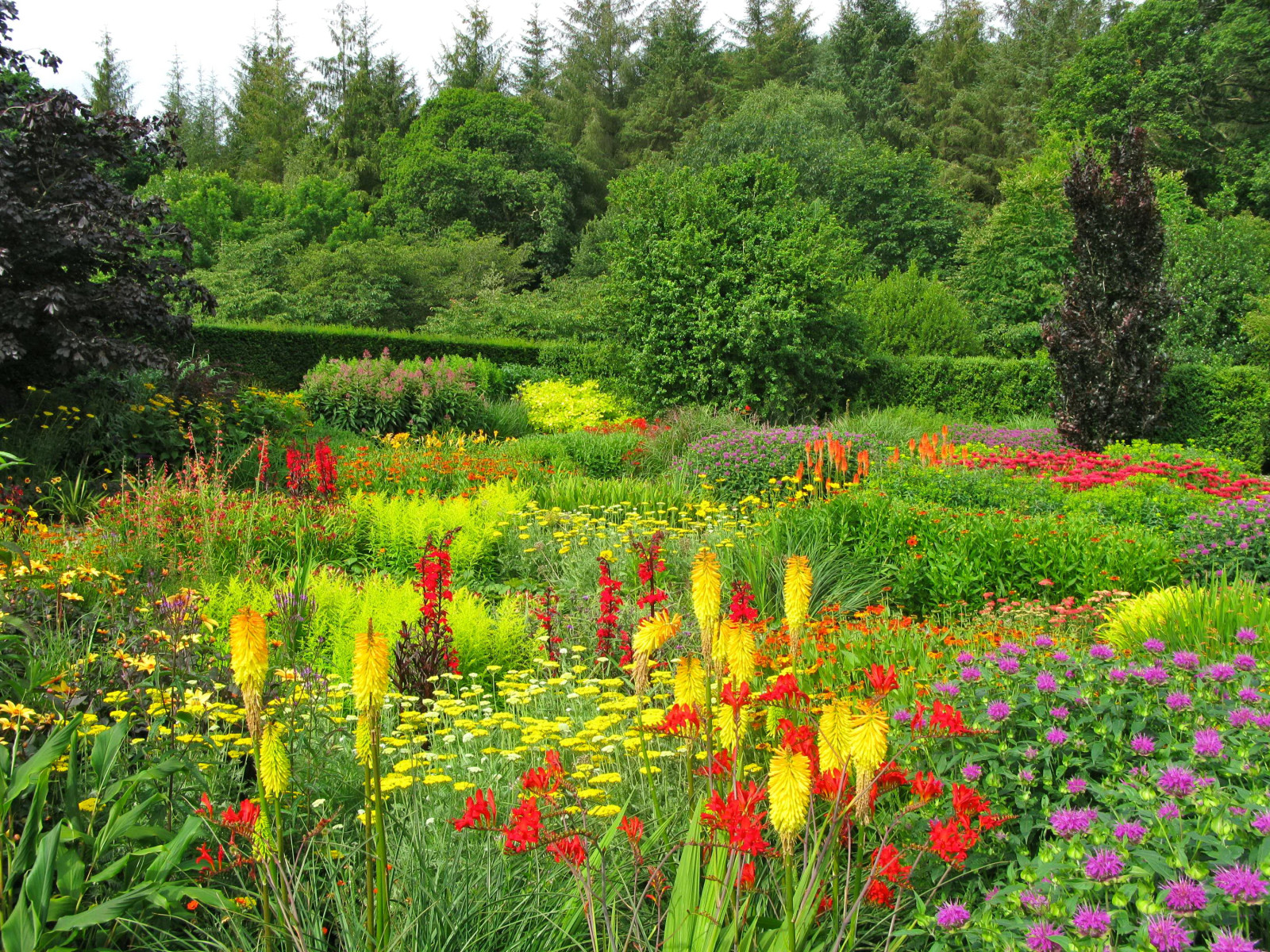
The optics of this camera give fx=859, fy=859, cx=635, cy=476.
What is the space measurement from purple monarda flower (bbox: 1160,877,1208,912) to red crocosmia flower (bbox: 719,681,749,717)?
80 centimetres

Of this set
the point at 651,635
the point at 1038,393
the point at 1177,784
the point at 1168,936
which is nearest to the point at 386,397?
the point at 1038,393

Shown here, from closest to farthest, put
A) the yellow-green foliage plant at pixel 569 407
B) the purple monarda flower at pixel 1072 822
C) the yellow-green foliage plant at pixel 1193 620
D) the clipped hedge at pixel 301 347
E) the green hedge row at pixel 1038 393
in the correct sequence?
the purple monarda flower at pixel 1072 822
the yellow-green foliage plant at pixel 1193 620
the green hedge row at pixel 1038 393
the yellow-green foliage plant at pixel 569 407
the clipped hedge at pixel 301 347

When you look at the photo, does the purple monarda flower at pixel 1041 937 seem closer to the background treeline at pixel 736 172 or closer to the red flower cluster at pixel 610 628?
the red flower cluster at pixel 610 628

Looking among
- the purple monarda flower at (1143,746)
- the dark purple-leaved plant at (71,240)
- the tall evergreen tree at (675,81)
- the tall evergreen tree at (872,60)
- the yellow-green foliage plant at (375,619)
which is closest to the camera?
the purple monarda flower at (1143,746)

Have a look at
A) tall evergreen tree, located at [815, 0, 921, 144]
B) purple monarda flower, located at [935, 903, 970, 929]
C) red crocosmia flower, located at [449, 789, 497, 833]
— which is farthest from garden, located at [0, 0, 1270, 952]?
tall evergreen tree, located at [815, 0, 921, 144]

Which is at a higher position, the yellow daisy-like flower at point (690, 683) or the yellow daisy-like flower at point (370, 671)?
the yellow daisy-like flower at point (370, 671)

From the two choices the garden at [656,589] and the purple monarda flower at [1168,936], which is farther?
the garden at [656,589]

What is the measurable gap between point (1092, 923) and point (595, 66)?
140 ft

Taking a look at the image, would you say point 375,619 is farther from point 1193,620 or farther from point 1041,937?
point 1193,620

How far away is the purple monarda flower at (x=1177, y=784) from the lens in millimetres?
1730

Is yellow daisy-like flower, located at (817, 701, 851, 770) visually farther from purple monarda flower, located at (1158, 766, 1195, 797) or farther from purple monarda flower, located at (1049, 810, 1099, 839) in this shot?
purple monarda flower, located at (1158, 766, 1195, 797)

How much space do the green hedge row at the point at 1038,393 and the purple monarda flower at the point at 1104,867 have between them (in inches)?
515

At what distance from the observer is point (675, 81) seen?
36688 millimetres

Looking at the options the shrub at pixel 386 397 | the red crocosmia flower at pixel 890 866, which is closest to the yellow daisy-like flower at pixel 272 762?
the red crocosmia flower at pixel 890 866
